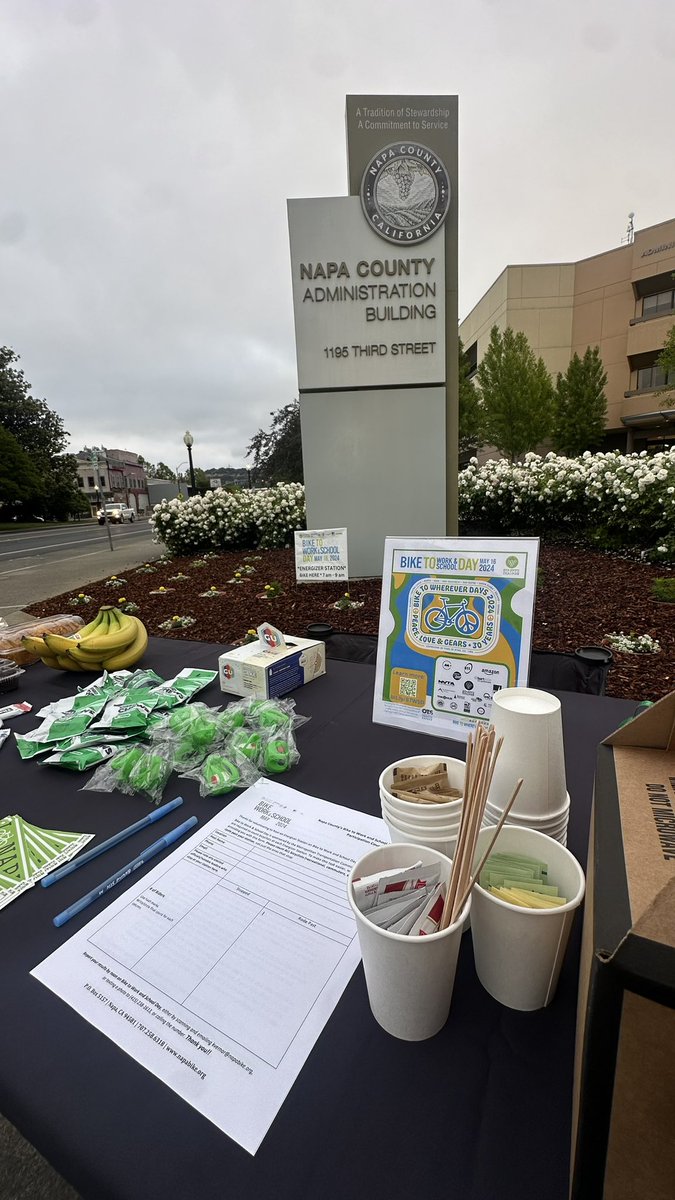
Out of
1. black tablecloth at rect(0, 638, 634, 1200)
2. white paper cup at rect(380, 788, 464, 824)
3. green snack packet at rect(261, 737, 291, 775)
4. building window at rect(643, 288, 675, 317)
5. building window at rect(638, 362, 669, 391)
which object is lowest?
black tablecloth at rect(0, 638, 634, 1200)

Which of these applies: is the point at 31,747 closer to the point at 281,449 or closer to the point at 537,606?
the point at 537,606

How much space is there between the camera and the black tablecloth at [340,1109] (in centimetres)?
45

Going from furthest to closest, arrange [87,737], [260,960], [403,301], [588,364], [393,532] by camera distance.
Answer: [588,364], [393,532], [403,301], [87,737], [260,960]

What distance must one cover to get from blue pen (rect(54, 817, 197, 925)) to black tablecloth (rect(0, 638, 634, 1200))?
3cm

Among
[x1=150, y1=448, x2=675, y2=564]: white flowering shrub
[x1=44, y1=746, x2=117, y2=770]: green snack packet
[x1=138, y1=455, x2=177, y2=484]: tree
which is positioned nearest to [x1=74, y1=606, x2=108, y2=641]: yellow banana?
[x1=44, y1=746, x2=117, y2=770]: green snack packet

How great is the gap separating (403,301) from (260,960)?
208 inches

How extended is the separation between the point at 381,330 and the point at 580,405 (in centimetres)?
1892

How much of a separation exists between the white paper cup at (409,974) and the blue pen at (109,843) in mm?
516

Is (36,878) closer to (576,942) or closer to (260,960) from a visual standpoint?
(260,960)

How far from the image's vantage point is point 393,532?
538cm

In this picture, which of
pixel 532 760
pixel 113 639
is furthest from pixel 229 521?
pixel 532 760

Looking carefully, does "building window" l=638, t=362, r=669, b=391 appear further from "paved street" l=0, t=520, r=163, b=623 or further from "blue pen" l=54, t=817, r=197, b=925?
"blue pen" l=54, t=817, r=197, b=925

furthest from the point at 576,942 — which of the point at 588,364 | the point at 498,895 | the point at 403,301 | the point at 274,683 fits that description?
the point at 588,364

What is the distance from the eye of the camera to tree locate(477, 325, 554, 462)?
17.1 meters
